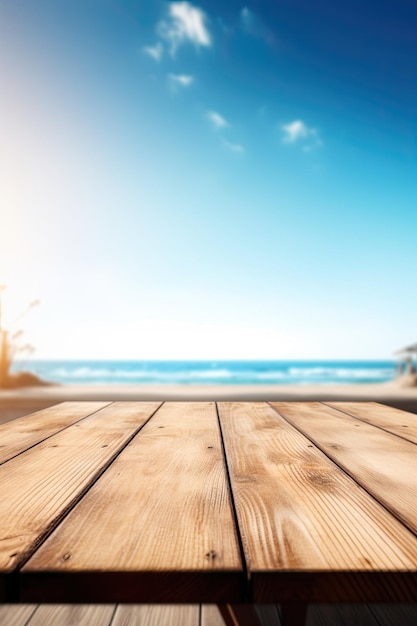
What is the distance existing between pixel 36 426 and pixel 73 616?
0.71 m

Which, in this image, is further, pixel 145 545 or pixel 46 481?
pixel 46 481

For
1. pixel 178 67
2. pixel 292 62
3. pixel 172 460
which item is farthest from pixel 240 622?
pixel 178 67

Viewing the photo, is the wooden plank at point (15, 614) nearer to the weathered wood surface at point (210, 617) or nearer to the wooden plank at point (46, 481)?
the weathered wood surface at point (210, 617)

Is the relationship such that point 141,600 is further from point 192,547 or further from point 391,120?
point 391,120

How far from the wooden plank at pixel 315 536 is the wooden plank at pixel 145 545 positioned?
3cm

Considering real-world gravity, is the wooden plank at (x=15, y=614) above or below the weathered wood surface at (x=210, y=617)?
above

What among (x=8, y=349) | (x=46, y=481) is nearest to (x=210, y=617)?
(x=46, y=481)

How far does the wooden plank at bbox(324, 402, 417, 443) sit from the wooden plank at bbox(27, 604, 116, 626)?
1003 mm

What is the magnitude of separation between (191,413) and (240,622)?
0.54 m

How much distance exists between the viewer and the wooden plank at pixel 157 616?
48.8 inches

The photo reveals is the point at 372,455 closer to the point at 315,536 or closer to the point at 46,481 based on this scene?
the point at 315,536

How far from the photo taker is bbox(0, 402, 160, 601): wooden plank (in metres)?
0.42

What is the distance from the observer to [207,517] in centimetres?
47

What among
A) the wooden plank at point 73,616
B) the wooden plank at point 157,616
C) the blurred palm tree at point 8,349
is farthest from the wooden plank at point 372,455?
the blurred palm tree at point 8,349
